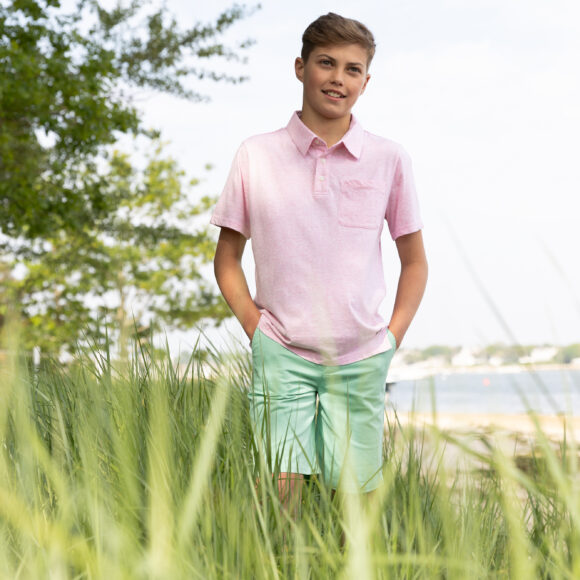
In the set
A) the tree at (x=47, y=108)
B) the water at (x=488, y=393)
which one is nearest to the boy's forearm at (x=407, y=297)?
the water at (x=488, y=393)

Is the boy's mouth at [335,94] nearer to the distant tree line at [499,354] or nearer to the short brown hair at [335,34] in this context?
the short brown hair at [335,34]

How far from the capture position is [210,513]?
1380 millimetres

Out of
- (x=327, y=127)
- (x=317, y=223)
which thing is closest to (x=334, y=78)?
(x=327, y=127)

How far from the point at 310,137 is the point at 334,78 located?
0.64ft

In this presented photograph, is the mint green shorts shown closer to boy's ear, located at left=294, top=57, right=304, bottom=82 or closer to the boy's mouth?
the boy's mouth

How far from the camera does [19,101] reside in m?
7.88

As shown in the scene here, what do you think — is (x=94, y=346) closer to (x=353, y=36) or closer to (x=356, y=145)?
(x=356, y=145)

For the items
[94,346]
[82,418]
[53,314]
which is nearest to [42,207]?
[94,346]

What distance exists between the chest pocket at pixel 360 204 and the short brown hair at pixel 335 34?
0.42 meters

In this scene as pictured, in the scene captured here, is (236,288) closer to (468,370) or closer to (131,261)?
(468,370)

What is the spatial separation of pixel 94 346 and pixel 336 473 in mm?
908

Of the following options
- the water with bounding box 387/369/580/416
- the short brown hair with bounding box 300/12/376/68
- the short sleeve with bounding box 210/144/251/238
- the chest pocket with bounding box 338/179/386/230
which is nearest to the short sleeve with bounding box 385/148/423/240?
the chest pocket with bounding box 338/179/386/230

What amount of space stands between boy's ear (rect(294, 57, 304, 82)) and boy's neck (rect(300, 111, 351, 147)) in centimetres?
15

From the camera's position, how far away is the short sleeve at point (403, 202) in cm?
249
